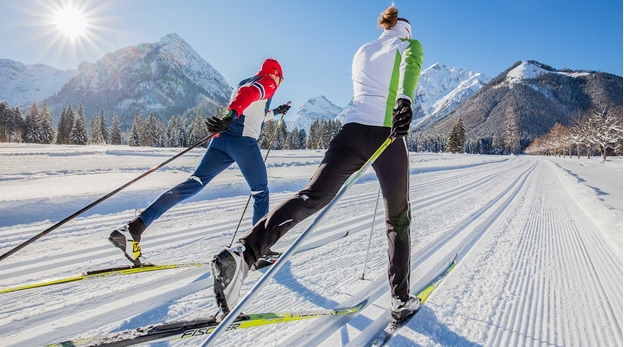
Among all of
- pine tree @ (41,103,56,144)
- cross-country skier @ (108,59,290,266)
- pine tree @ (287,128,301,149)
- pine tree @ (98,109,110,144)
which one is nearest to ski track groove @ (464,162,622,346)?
cross-country skier @ (108,59,290,266)

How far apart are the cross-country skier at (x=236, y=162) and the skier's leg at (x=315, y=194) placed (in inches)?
38.8

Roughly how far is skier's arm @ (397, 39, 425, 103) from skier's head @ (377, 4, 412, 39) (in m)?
0.22

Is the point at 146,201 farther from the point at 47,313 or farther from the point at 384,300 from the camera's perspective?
the point at 384,300

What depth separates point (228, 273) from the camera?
1.41 meters

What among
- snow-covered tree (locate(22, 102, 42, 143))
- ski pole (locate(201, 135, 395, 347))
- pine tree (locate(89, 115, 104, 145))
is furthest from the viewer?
pine tree (locate(89, 115, 104, 145))

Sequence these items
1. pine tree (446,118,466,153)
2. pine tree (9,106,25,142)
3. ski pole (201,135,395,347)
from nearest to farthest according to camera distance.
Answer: ski pole (201,135,395,347) → pine tree (9,106,25,142) → pine tree (446,118,466,153)

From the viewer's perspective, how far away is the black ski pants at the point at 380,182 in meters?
1.70

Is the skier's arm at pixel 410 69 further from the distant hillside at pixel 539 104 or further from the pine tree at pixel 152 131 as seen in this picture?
the distant hillside at pixel 539 104

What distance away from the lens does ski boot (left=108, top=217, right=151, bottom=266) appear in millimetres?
2467

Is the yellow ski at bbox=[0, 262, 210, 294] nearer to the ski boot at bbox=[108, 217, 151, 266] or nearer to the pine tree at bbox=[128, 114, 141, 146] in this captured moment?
the ski boot at bbox=[108, 217, 151, 266]

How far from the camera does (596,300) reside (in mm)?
2289

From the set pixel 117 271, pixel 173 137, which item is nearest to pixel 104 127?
pixel 173 137

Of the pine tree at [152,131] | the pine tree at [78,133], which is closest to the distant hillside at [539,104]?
the pine tree at [152,131]

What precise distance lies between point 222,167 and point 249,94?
88 centimetres
